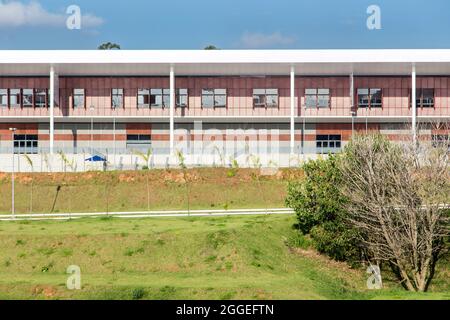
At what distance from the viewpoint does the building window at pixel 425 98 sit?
6662cm

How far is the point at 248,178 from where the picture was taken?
54906 millimetres

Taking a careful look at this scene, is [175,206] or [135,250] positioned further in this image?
[175,206]

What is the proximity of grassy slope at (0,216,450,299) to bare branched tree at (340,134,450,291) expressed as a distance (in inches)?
59.2

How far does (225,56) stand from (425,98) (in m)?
20.3

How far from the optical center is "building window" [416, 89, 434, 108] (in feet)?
219

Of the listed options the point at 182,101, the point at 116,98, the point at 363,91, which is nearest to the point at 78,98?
the point at 116,98

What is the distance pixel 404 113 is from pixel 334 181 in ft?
94.2

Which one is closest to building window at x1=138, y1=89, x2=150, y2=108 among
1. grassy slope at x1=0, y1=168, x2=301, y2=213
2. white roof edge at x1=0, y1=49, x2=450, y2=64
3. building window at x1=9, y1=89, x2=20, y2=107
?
white roof edge at x1=0, y1=49, x2=450, y2=64

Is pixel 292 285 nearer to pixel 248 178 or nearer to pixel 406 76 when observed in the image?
pixel 248 178

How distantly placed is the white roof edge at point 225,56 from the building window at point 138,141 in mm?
8956

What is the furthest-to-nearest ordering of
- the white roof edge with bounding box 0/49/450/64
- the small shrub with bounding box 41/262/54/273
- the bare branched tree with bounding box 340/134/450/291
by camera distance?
1. the white roof edge with bounding box 0/49/450/64
2. the bare branched tree with bounding box 340/134/450/291
3. the small shrub with bounding box 41/262/54/273

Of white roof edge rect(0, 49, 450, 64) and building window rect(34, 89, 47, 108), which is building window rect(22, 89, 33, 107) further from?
white roof edge rect(0, 49, 450, 64)

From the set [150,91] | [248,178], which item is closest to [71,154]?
[150,91]
